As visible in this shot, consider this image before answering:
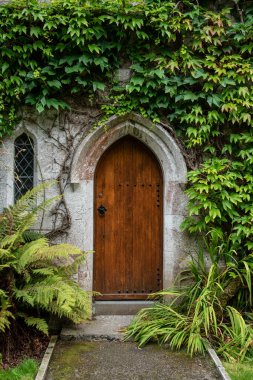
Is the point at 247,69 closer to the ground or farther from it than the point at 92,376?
farther from it

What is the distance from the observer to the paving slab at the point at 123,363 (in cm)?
437

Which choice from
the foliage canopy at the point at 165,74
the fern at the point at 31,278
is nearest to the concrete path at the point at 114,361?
the fern at the point at 31,278

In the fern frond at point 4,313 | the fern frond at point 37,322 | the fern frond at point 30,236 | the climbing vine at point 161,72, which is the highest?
the climbing vine at point 161,72

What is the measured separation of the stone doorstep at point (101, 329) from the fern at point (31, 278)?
281mm

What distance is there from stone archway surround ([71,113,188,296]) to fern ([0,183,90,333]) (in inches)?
31.4

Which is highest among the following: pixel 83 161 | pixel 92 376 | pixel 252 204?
pixel 83 161

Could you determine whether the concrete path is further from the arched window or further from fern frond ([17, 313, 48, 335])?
the arched window

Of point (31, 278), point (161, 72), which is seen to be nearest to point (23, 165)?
point (31, 278)

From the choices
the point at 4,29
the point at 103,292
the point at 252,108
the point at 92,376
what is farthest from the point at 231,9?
the point at 92,376

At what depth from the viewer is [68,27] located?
545 cm

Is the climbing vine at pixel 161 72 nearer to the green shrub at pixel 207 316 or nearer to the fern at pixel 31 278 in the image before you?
the green shrub at pixel 207 316

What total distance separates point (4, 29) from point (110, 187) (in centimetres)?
242

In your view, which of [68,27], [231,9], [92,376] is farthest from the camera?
[231,9]

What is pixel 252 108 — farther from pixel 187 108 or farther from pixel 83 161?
pixel 83 161
